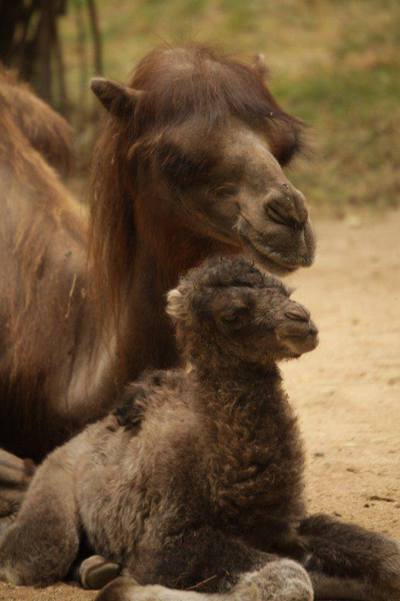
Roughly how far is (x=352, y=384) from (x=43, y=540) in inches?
109

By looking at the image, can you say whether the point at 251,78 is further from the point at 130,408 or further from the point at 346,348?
the point at 346,348

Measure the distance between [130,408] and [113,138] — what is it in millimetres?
1138

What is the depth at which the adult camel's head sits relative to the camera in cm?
487

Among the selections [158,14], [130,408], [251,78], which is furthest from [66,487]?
[158,14]

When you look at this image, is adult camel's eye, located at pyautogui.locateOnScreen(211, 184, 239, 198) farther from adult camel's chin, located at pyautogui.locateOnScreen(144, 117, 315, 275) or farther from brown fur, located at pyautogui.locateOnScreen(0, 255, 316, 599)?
brown fur, located at pyautogui.locateOnScreen(0, 255, 316, 599)

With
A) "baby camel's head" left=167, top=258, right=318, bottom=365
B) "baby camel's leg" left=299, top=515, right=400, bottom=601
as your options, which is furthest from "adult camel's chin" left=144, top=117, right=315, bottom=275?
"baby camel's leg" left=299, top=515, right=400, bottom=601

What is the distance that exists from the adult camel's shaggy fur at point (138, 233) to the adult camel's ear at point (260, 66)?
11 cm

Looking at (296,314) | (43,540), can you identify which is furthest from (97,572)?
(296,314)

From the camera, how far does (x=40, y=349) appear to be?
5.57 m

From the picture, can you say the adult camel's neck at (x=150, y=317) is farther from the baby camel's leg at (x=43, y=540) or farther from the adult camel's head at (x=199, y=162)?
the baby camel's leg at (x=43, y=540)

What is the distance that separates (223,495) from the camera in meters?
4.32

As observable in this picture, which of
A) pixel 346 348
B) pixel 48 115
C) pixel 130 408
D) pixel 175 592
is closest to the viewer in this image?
pixel 175 592

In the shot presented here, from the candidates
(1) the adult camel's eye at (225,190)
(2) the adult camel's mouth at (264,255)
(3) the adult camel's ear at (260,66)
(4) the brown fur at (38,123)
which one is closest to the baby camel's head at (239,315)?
(2) the adult camel's mouth at (264,255)

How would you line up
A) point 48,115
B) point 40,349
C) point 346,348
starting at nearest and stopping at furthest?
point 40,349, point 48,115, point 346,348
